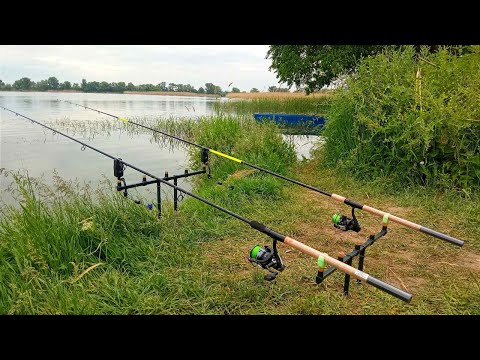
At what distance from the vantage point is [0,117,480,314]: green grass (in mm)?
2371

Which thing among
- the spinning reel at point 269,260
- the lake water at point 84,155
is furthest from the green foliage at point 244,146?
the spinning reel at point 269,260

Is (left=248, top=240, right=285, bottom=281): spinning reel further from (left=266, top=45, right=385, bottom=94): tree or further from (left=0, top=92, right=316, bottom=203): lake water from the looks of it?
(left=266, top=45, right=385, bottom=94): tree

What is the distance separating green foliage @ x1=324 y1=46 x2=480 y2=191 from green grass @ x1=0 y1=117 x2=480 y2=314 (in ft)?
1.80

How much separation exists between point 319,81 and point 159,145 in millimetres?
9819

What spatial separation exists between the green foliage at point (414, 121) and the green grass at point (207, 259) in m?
0.55

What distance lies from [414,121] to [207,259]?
11.5ft

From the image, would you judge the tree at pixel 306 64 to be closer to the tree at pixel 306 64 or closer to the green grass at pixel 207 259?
the tree at pixel 306 64

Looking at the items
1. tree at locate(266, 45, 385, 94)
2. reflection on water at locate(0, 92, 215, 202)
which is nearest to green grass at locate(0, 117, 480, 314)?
reflection on water at locate(0, 92, 215, 202)

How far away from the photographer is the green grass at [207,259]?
7.78ft

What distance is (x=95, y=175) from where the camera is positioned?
22.3 ft

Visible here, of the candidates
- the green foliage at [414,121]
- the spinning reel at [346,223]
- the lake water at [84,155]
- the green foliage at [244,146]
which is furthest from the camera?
the lake water at [84,155]

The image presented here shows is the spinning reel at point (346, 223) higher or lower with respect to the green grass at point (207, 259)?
higher

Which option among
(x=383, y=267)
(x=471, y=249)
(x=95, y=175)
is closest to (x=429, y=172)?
(x=471, y=249)

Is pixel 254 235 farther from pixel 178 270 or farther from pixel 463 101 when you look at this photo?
pixel 463 101
